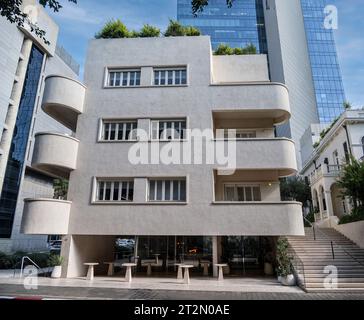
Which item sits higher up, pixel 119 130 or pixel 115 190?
pixel 119 130

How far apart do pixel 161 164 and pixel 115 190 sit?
3046 mm

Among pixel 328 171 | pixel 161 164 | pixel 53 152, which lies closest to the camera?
pixel 53 152

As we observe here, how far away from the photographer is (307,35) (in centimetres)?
8375

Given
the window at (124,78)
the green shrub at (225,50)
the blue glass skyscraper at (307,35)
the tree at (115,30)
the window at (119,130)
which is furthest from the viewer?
the blue glass skyscraper at (307,35)

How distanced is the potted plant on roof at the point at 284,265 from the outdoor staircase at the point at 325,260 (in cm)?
39

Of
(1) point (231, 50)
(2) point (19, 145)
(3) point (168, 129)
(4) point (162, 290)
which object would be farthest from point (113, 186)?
(2) point (19, 145)

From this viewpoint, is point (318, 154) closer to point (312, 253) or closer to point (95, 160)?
point (312, 253)

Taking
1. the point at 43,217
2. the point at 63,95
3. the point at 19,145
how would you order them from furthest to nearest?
the point at 19,145 < the point at 63,95 < the point at 43,217

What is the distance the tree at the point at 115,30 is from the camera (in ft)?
60.7

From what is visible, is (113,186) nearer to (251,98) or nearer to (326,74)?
(251,98)

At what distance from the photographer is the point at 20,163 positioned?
38062mm

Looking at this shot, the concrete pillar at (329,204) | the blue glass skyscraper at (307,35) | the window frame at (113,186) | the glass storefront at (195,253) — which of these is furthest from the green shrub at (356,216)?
the blue glass skyscraper at (307,35)

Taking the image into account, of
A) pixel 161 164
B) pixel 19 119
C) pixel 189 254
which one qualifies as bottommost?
pixel 189 254

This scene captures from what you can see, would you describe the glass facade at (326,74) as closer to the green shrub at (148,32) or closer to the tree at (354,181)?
the tree at (354,181)
